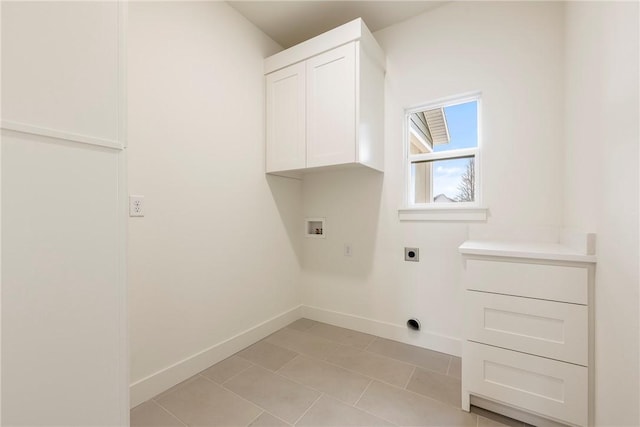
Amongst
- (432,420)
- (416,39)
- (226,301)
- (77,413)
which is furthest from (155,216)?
(416,39)

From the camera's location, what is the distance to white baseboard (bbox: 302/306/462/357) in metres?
2.11

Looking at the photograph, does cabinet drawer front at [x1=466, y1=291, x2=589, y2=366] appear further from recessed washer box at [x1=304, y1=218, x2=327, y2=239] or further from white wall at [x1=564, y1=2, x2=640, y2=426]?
recessed washer box at [x1=304, y1=218, x2=327, y2=239]

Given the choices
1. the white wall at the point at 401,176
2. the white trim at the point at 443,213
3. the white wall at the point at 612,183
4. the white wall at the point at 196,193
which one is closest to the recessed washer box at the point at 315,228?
the white wall at the point at 401,176

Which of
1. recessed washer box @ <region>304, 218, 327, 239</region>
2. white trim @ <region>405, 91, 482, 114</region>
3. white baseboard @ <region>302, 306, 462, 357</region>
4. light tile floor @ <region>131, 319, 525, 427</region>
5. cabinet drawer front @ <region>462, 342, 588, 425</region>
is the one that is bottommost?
light tile floor @ <region>131, 319, 525, 427</region>

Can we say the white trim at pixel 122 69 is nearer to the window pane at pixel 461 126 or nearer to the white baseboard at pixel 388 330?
the window pane at pixel 461 126

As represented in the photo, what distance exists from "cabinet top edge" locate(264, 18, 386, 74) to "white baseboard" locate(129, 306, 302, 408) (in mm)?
2354

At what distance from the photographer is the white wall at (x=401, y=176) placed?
1810 millimetres

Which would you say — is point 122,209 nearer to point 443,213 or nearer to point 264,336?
point 264,336

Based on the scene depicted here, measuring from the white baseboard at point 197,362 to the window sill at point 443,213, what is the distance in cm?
155

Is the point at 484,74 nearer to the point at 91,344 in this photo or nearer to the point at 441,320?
the point at 441,320

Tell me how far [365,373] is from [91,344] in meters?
1.60

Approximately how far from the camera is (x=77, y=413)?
0.82 m

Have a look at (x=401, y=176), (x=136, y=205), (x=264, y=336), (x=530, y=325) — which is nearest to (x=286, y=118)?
(x=401, y=176)

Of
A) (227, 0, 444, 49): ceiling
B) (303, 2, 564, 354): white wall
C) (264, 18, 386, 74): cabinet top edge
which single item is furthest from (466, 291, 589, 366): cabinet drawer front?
(227, 0, 444, 49): ceiling
